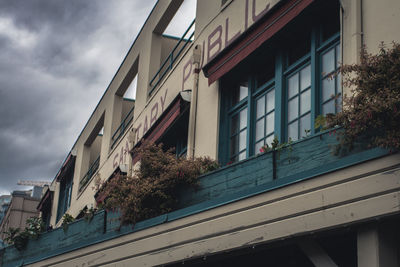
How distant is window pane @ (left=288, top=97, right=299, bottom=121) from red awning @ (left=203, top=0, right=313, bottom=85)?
107cm

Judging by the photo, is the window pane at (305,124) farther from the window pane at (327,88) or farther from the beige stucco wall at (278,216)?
the beige stucco wall at (278,216)

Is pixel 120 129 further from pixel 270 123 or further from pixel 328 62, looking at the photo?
pixel 328 62

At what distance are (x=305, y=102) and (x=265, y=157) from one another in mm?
1710

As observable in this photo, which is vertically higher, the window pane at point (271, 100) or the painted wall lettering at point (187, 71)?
the painted wall lettering at point (187, 71)

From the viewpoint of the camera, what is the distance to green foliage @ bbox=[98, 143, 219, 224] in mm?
9266

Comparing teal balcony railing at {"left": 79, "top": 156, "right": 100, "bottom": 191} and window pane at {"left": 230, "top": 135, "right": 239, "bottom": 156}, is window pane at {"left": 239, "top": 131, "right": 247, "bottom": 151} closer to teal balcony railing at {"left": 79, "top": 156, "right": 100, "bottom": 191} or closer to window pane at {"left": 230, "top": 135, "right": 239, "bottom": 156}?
window pane at {"left": 230, "top": 135, "right": 239, "bottom": 156}

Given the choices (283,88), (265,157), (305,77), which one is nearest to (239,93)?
(283,88)

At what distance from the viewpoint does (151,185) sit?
369 inches

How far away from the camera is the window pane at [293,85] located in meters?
9.48

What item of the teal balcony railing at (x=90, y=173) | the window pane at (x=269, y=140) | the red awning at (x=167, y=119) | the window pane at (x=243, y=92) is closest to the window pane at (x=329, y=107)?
the window pane at (x=269, y=140)

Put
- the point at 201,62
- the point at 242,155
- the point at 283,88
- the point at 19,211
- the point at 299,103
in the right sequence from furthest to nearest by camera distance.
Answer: the point at 19,211 < the point at 201,62 < the point at 242,155 < the point at 283,88 < the point at 299,103

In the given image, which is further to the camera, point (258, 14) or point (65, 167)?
point (65, 167)

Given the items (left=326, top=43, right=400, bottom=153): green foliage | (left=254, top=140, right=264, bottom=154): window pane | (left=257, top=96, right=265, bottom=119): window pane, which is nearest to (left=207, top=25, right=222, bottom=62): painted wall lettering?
(left=257, top=96, right=265, bottom=119): window pane

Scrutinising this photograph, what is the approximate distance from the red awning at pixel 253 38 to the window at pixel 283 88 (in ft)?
0.61
